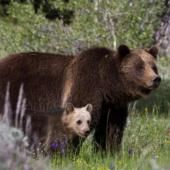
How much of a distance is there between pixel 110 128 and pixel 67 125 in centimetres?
76

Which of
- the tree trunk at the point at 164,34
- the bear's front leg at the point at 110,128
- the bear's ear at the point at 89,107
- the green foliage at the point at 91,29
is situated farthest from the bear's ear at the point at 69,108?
the tree trunk at the point at 164,34

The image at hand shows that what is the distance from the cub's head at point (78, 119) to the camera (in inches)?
291

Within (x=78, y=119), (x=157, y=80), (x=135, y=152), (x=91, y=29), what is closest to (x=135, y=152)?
(x=135, y=152)

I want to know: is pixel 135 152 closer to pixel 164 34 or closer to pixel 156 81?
pixel 156 81

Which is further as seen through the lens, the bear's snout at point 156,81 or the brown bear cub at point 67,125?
the bear's snout at point 156,81

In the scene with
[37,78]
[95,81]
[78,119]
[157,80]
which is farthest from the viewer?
[37,78]

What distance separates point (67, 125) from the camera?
7.53m

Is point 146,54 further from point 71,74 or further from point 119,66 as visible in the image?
point 71,74

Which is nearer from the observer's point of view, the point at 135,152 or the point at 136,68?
the point at 135,152

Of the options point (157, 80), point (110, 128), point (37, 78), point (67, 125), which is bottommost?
point (110, 128)

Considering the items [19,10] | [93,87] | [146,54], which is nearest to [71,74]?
[93,87]

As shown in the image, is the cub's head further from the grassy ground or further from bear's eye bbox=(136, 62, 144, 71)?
bear's eye bbox=(136, 62, 144, 71)

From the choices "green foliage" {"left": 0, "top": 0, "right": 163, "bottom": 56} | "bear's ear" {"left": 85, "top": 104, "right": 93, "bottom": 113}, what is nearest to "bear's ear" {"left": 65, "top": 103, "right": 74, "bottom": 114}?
"bear's ear" {"left": 85, "top": 104, "right": 93, "bottom": 113}

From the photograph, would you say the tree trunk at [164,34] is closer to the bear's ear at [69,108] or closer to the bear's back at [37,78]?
the bear's back at [37,78]
